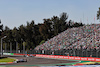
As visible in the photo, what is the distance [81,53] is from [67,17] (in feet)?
238

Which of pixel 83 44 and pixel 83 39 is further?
pixel 83 39

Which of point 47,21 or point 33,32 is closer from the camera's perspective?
point 47,21

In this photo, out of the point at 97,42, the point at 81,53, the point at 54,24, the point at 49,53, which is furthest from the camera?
the point at 54,24

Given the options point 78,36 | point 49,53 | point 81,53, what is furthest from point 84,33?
point 81,53

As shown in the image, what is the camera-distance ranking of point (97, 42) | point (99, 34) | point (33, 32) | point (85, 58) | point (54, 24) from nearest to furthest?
point (85, 58) < point (97, 42) < point (99, 34) < point (54, 24) < point (33, 32)

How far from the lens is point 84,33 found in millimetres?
72375

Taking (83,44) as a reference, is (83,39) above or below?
above

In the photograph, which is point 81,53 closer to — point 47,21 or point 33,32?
point 47,21

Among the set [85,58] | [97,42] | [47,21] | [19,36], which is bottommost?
[85,58]

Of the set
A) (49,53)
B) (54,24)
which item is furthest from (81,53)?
(54,24)

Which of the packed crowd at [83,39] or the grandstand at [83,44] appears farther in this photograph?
the packed crowd at [83,39]

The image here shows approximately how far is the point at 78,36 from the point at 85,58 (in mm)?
25071

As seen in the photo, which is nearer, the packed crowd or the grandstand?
the grandstand

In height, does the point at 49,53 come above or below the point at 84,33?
below
